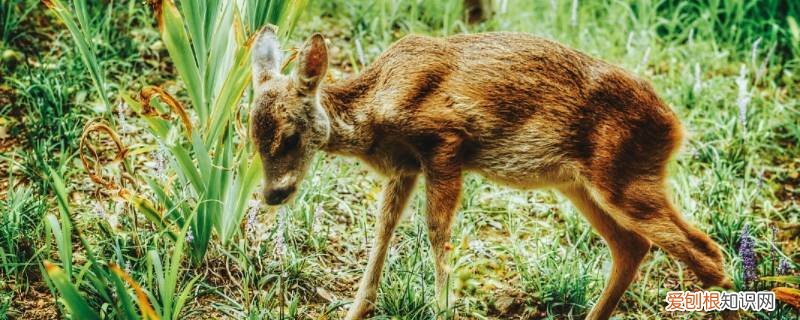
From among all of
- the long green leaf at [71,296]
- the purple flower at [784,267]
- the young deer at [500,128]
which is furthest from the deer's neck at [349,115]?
the purple flower at [784,267]

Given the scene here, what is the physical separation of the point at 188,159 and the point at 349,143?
79 centimetres

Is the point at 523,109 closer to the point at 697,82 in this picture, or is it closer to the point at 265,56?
the point at 265,56

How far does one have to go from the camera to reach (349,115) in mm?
4312

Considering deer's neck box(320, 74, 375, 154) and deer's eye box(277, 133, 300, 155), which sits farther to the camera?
deer's neck box(320, 74, 375, 154)

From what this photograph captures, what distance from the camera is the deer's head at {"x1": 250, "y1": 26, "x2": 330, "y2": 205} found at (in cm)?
403

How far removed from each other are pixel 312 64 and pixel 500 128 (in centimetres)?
99

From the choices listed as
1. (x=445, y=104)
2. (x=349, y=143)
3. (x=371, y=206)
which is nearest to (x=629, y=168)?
(x=445, y=104)

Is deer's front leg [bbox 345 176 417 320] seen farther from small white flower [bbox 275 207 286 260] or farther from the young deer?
small white flower [bbox 275 207 286 260]

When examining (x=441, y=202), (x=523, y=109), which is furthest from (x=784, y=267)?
(x=441, y=202)

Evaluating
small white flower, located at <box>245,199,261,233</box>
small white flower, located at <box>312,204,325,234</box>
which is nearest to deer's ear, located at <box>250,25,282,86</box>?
small white flower, located at <box>245,199,261,233</box>

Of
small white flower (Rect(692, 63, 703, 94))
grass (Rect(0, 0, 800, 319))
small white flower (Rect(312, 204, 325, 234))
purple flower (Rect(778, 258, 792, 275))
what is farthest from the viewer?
small white flower (Rect(692, 63, 703, 94))

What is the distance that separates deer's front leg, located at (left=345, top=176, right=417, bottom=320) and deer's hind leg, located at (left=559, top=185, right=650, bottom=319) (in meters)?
0.83

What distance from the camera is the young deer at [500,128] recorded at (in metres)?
4.23

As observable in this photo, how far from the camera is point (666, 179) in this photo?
440cm
